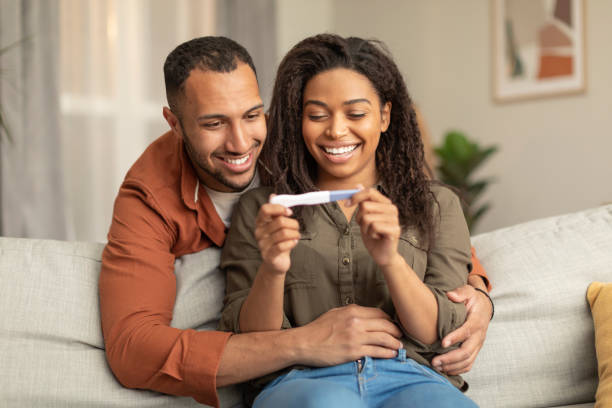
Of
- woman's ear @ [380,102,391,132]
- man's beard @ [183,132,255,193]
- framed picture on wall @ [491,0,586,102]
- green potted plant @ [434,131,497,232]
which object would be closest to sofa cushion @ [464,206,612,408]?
woman's ear @ [380,102,391,132]

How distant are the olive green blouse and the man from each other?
6cm

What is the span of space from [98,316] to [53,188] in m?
2.27

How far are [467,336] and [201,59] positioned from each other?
89 cm

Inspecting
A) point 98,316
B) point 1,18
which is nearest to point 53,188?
point 1,18

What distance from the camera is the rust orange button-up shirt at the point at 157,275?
1271 millimetres

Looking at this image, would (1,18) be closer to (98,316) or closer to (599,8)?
(98,316)

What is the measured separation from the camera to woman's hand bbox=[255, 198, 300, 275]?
3.59ft

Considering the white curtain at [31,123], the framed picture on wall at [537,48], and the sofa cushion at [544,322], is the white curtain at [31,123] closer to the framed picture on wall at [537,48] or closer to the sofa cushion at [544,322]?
the sofa cushion at [544,322]

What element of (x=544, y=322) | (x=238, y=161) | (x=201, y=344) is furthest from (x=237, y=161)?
(x=544, y=322)

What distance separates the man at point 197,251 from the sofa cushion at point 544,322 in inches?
5.2

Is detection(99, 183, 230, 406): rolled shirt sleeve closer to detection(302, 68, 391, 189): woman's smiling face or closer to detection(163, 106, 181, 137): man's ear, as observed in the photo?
detection(163, 106, 181, 137): man's ear

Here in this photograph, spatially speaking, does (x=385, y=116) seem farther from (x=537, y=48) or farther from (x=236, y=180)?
(x=537, y=48)

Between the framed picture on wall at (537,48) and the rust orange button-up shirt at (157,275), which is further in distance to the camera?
the framed picture on wall at (537,48)

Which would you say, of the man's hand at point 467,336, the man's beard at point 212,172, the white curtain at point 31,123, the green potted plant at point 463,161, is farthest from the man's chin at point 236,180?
the green potted plant at point 463,161
